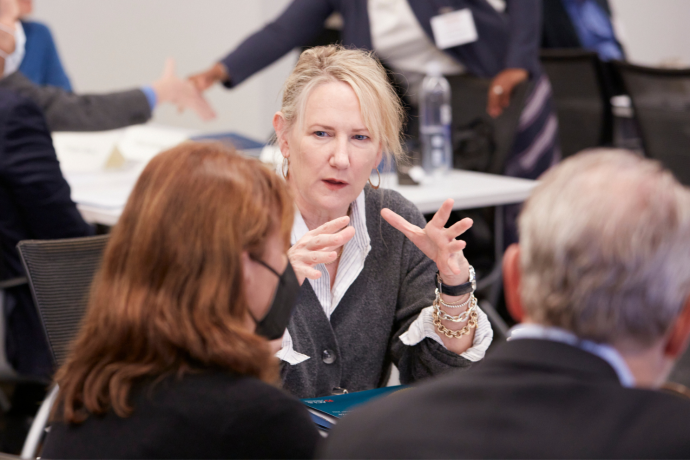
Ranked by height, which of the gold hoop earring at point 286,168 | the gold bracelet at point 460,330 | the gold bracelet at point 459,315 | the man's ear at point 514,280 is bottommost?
the gold bracelet at point 460,330

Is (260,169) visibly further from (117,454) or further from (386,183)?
(386,183)

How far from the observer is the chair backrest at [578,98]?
396 centimetres

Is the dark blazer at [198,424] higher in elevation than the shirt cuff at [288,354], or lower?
higher

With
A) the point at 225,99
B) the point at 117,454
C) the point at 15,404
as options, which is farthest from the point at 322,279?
the point at 225,99

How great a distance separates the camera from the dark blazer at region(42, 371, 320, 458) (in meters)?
0.88

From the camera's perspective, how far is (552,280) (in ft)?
2.64

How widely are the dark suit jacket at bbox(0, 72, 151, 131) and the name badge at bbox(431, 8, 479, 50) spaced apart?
4.46 ft

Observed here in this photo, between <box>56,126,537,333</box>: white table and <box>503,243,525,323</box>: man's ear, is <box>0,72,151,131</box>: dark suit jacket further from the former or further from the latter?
<box>503,243,525,323</box>: man's ear

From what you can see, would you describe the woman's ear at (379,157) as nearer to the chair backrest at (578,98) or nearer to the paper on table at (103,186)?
the paper on table at (103,186)

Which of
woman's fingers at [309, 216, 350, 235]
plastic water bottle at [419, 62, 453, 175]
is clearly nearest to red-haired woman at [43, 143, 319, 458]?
woman's fingers at [309, 216, 350, 235]

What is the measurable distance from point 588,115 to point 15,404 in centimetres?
335

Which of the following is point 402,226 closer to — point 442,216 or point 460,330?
point 442,216

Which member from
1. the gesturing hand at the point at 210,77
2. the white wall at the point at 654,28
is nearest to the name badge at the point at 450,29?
the gesturing hand at the point at 210,77

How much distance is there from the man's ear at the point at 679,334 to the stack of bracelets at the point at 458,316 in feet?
2.01
